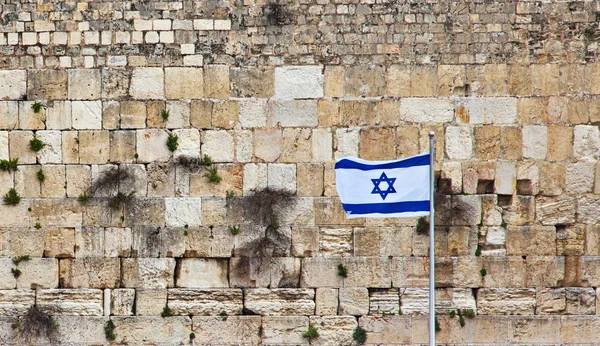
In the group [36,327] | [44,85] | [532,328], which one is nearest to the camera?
[532,328]

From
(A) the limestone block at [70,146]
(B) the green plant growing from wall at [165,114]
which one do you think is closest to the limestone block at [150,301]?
(A) the limestone block at [70,146]

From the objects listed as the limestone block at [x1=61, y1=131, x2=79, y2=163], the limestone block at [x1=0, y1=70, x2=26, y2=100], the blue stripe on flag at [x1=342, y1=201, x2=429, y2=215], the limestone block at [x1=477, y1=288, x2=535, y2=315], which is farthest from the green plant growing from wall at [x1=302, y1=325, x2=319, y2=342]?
the limestone block at [x1=0, y1=70, x2=26, y2=100]

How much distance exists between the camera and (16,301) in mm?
10141

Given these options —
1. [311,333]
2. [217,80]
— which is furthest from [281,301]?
[217,80]

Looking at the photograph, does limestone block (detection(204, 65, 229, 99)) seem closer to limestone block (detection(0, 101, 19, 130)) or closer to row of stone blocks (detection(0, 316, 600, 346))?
limestone block (detection(0, 101, 19, 130))

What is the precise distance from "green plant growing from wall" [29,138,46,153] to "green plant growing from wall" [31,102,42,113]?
330 millimetres

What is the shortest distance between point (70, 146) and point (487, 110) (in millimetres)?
4700

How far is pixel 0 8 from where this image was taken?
10281mm

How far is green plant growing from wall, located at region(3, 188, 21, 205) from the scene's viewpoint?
10.1 meters

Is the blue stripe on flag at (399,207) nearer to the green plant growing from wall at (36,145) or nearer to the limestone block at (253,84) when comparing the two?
the limestone block at (253,84)

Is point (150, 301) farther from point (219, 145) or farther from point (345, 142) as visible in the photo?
point (345, 142)

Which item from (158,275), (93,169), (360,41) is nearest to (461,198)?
(360,41)

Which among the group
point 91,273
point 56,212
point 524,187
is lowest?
point 91,273

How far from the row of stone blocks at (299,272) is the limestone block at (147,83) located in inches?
73.0
